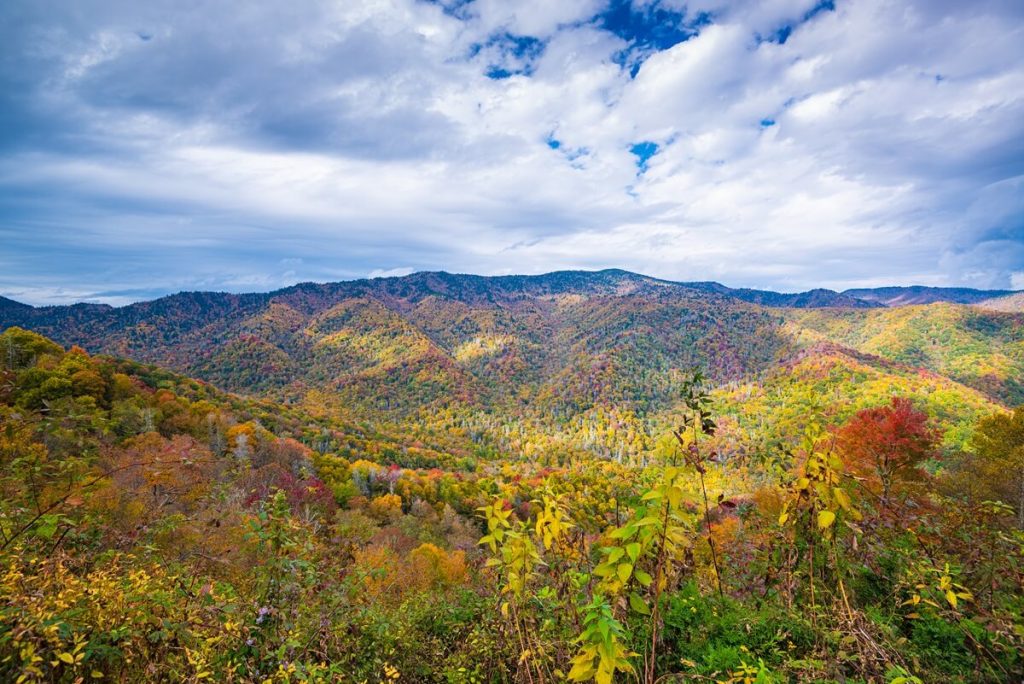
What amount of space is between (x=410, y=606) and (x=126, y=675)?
313cm

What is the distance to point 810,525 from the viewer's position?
12.8 ft

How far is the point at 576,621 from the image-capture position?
346 cm

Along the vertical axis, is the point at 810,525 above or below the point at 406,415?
above

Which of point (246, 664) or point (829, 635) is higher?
point (829, 635)

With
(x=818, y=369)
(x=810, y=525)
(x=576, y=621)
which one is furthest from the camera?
(x=818, y=369)

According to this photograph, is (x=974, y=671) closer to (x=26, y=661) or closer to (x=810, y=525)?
(x=810, y=525)

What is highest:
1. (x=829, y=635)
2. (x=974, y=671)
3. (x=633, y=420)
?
(x=829, y=635)

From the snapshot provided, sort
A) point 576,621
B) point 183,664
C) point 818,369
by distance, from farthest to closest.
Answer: point 818,369 < point 576,621 < point 183,664

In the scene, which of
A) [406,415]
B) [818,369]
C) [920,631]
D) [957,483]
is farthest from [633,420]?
[920,631]

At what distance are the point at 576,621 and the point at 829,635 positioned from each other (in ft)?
5.83

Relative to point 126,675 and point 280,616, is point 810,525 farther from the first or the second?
point 126,675

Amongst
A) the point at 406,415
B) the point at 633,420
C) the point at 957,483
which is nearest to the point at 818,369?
the point at 633,420

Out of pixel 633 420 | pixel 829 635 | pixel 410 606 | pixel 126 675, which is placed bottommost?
pixel 633 420

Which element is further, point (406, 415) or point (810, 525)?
point (406, 415)
